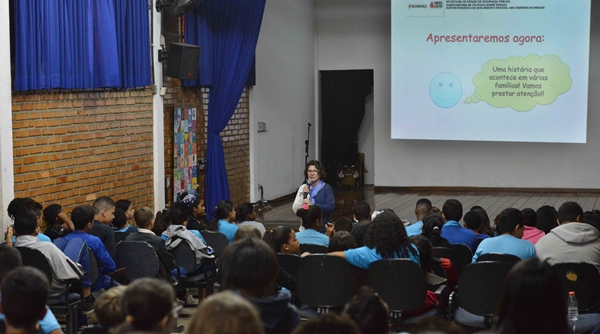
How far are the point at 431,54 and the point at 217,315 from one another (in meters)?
9.98

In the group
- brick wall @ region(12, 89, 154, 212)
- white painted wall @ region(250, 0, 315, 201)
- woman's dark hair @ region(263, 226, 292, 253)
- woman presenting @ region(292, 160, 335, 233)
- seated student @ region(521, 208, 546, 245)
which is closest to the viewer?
woman's dark hair @ region(263, 226, 292, 253)

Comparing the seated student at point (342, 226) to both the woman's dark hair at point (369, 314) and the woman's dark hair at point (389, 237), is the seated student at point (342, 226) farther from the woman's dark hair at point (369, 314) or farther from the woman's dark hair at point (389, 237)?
the woman's dark hair at point (369, 314)

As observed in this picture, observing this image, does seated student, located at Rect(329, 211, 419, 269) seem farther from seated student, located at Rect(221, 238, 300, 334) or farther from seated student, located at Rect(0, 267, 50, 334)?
seated student, located at Rect(0, 267, 50, 334)

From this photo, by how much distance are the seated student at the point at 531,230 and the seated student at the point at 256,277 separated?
3.46 metres

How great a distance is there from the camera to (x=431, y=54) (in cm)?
1131

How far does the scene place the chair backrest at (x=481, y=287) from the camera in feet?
13.5

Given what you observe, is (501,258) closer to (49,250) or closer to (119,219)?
(49,250)

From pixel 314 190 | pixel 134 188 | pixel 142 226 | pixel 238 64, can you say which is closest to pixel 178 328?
pixel 142 226

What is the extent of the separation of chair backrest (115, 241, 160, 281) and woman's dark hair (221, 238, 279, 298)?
2.54 metres

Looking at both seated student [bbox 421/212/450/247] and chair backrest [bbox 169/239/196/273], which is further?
chair backrest [bbox 169/239/196/273]

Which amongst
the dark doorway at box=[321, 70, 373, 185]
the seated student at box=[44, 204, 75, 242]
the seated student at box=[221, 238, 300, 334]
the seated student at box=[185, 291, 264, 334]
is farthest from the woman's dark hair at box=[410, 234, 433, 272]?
the dark doorway at box=[321, 70, 373, 185]

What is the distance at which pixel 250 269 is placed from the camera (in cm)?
251

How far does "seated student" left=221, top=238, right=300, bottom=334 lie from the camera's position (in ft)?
8.24

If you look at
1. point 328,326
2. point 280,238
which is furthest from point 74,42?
point 328,326
